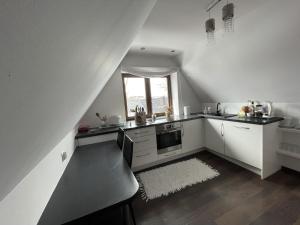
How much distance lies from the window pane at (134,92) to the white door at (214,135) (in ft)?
4.93

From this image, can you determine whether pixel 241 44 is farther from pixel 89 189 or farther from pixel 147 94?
pixel 89 189

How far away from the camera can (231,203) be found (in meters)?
1.88

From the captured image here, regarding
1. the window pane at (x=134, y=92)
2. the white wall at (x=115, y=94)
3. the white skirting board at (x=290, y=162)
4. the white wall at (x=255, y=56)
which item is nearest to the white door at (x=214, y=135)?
the white wall at (x=255, y=56)

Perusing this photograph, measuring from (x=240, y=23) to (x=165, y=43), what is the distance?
1.11 metres

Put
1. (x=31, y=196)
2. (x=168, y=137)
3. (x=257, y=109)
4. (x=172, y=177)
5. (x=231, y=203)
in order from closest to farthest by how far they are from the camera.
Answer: (x=31, y=196), (x=231, y=203), (x=172, y=177), (x=257, y=109), (x=168, y=137)

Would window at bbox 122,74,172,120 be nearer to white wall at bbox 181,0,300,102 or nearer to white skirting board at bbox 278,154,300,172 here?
white wall at bbox 181,0,300,102

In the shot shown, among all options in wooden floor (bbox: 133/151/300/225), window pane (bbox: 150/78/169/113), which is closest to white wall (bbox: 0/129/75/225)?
wooden floor (bbox: 133/151/300/225)

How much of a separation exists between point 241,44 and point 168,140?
1.97 metres

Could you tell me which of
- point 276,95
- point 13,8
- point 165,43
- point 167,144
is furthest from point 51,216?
point 276,95

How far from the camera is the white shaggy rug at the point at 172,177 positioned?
2.23 m

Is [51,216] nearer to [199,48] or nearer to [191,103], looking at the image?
[199,48]

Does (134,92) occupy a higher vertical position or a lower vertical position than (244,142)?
higher

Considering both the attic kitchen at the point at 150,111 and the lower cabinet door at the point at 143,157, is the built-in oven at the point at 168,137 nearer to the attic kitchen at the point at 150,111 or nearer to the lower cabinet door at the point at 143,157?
the attic kitchen at the point at 150,111

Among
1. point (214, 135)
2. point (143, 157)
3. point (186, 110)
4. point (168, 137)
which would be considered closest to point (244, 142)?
point (214, 135)
